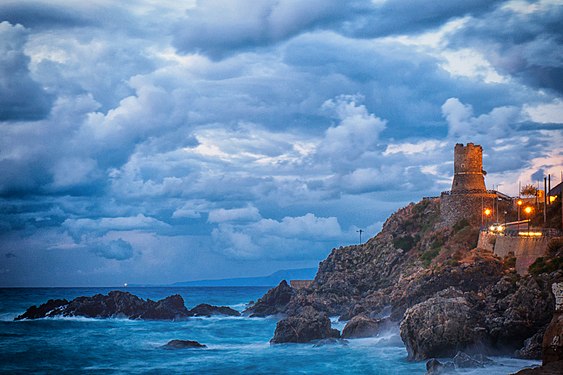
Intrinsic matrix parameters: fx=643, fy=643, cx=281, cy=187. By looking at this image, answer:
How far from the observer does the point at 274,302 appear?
8400 centimetres

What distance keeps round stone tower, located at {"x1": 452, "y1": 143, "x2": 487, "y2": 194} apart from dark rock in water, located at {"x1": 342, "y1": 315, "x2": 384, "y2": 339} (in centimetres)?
2520

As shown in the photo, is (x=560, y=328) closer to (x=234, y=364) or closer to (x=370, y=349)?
(x=370, y=349)

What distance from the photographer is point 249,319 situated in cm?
8144

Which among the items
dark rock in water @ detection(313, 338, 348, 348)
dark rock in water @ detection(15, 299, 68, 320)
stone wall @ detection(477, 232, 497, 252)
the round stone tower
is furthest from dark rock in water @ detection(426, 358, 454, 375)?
dark rock in water @ detection(15, 299, 68, 320)

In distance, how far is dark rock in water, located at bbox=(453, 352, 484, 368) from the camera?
36.6 meters

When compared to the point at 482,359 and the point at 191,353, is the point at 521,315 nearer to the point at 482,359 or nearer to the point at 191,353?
the point at 482,359

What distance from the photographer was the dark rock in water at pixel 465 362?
36.6 meters

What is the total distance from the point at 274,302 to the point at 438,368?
49.0m

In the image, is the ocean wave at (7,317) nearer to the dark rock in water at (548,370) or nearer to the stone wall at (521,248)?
the stone wall at (521,248)

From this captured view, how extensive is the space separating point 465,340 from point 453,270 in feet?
46.2

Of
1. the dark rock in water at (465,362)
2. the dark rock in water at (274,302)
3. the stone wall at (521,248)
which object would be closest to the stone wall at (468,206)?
the stone wall at (521,248)

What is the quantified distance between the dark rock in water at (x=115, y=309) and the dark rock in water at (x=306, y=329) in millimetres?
30354

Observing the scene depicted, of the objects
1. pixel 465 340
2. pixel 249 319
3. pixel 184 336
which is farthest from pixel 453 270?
pixel 249 319

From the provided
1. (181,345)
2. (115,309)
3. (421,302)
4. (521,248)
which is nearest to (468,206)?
(521,248)
